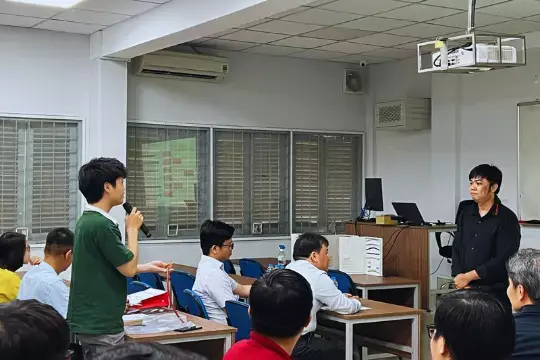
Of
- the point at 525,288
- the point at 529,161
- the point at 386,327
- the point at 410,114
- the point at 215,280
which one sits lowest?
the point at 386,327

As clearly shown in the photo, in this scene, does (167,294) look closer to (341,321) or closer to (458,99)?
(341,321)

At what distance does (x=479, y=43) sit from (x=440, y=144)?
4000 mm

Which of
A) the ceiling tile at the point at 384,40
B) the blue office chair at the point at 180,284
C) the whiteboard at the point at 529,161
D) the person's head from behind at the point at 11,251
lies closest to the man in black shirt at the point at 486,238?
the blue office chair at the point at 180,284

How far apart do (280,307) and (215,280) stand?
2042 millimetres

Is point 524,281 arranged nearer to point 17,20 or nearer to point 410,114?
point 17,20

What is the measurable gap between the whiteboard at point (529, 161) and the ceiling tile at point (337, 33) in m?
1.78

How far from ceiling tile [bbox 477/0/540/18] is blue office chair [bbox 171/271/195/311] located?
3404mm

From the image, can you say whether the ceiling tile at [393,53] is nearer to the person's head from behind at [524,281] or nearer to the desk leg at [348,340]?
the desk leg at [348,340]

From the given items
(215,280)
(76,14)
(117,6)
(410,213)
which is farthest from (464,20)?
(215,280)

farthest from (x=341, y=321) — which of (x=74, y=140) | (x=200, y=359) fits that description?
(x=74, y=140)

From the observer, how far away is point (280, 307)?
235 centimetres

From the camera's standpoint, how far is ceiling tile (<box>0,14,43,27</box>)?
637cm

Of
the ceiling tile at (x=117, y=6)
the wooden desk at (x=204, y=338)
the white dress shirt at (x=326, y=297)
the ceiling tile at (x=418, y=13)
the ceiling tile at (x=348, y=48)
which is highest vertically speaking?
the ceiling tile at (x=418, y=13)

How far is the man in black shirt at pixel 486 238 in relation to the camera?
4199 millimetres
